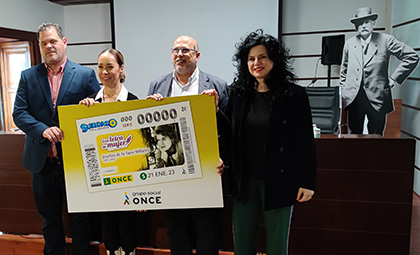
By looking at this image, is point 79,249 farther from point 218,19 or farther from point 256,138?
point 218,19

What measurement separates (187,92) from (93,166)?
2.25 feet

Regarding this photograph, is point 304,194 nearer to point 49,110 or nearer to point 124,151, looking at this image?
point 124,151

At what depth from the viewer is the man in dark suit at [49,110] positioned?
1.72 metres

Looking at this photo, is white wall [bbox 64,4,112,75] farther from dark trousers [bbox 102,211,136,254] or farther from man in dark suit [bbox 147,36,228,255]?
dark trousers [bbox 102,211,136,254]

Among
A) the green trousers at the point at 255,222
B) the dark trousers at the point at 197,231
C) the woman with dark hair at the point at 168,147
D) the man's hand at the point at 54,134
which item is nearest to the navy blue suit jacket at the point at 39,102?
the man's hand at the point at 54,134

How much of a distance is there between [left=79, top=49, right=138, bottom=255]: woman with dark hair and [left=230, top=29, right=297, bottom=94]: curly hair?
689mm

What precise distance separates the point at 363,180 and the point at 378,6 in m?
3.28

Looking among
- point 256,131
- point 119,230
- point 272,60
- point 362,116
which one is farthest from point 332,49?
point 119,230

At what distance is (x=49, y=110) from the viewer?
5.73 ft

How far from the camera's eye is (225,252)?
2.05m

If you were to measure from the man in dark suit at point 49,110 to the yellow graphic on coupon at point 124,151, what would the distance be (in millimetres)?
318

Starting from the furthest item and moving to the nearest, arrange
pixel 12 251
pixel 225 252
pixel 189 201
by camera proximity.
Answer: pixel 12 251
pixel 225 252
pixel 189 201

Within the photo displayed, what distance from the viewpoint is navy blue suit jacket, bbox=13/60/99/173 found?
1732 millimetres

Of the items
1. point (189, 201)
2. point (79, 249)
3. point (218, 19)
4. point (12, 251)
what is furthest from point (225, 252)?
point (218, 19)
